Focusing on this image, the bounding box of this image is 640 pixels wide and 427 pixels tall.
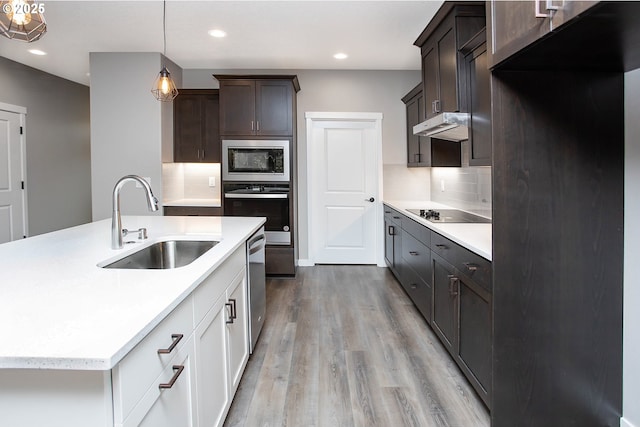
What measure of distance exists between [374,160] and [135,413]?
4.80 metres

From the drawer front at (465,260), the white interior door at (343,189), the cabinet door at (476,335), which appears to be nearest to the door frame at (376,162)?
the white interior door at (343,189)

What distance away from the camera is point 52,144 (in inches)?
235

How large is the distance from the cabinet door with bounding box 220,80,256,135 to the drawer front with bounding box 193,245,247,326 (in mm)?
2778

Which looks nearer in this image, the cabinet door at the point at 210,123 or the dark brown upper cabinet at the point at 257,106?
the dark brown upper cabinet at the point at 257,106

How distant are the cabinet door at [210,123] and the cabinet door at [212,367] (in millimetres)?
3548

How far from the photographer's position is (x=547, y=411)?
1.71 m

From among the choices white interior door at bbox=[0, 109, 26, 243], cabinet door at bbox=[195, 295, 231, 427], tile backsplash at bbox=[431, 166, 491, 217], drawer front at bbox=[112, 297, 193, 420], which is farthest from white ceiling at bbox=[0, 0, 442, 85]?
drawer front at bbox=[112, 297, 193, 420]

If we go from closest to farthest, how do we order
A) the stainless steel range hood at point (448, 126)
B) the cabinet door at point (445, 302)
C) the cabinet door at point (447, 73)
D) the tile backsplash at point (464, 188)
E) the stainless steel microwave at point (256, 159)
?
1. the cabinet door at point (445, 302)
2. the stainless steel range hood at point (448, 126)
3. the cabinet door at point (447, 73)
4. the tile backsplash at point (464, 188)
5. the stainless steel microwave at point (256, 159)

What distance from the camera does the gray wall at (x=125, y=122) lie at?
4695mm

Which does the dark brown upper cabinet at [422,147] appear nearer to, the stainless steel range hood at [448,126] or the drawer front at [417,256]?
the stainless steel range hood at [448,126]

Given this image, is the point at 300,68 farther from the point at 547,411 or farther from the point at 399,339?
the point at 547,411

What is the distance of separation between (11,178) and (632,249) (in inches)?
248

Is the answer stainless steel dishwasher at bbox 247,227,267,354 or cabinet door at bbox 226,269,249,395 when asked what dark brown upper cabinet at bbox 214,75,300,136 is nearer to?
stainless steel dishwasher at bbox 247,227,267,354

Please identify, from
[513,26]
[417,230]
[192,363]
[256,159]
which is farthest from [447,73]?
[192,363]
